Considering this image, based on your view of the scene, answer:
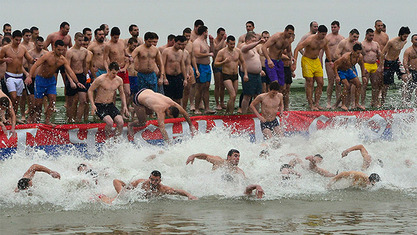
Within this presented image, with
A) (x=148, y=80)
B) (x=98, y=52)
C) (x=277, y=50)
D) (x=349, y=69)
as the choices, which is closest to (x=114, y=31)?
(x=98, y=52)

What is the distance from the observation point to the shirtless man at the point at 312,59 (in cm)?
1814

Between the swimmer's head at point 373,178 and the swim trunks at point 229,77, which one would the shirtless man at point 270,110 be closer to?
the swim trunks at point 229,77

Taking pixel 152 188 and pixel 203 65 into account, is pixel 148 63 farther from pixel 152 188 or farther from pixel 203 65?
→ pixel 152 188

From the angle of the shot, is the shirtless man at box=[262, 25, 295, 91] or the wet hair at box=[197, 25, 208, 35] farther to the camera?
the wet hair at box=[197, 25, 208, 35]

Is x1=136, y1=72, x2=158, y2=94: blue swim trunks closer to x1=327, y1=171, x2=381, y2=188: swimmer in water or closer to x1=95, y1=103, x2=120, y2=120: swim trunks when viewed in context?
x1=95, y1=103, x2=120, y2=120: swim trunks

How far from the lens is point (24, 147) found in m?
14.7

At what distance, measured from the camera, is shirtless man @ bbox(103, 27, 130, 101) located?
666 inches

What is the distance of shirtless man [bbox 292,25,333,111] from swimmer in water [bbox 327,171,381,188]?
4.31 metres

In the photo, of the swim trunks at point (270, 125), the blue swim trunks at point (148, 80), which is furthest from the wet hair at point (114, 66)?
the swim trunks at point (270, 125)

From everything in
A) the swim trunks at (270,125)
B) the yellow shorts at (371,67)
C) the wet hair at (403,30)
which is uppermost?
the wet hair at (403,30)

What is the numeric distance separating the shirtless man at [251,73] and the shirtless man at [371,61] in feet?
9.33

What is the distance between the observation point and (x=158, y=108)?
15133 mm

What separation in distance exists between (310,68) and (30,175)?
751cm

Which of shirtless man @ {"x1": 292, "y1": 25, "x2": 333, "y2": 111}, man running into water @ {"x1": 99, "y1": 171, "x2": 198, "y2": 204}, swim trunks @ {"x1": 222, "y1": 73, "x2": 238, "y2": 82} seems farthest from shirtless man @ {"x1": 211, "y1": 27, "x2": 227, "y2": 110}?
man running into water @ {"x1": 99, "y1": 171, "x2": 198, "y2": 204}
